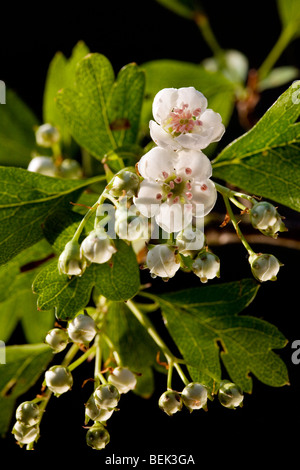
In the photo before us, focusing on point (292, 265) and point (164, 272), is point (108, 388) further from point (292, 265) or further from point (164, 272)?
point (292, 265)

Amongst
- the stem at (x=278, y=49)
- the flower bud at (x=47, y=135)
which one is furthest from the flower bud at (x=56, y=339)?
the stem at (x=278, y=49)

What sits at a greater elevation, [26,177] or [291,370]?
[26,177]

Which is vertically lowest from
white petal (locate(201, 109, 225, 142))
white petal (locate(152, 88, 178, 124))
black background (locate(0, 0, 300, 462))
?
black background (locate(0, 0, 300, 462))

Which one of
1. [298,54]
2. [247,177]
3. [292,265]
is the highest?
[247,177]

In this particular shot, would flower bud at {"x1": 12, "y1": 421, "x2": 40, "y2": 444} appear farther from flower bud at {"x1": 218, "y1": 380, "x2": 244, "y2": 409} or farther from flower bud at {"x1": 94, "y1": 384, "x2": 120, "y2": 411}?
flower bud at {"x1": 218, "y1": 380, "x2": 244, "y2": 409}

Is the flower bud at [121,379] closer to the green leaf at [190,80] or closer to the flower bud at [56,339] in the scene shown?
the flower bud at [56,339]

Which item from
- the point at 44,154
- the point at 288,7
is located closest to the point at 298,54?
the point at 288,7

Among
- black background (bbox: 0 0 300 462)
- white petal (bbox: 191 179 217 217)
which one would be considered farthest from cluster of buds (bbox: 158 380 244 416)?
black background (bbox: 0 0 300 462)
